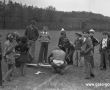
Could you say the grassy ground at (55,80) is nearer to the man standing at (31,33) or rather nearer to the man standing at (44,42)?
the man standing at (44,42)

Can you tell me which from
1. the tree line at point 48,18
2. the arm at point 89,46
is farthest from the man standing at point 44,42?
the tree line at point 48,18

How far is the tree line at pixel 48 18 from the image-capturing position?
2805 centimetres

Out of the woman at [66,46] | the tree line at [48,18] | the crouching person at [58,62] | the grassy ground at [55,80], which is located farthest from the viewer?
the tree line at [48,18]

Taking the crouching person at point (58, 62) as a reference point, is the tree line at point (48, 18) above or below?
above

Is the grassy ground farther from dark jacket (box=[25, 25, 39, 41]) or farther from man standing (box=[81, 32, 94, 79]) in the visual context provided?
dark jacket (box=[25, 25, 39, 41])

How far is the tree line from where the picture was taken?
28.0m

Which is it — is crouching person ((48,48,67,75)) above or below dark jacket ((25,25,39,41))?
below

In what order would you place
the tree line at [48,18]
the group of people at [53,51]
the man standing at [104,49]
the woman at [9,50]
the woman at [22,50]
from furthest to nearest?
1. the tree line at [48,18]
2. the man standing at [104,49]
3. the woman at [22,50]
4. the group of people at [53,51]
5. the woman at [9,50]

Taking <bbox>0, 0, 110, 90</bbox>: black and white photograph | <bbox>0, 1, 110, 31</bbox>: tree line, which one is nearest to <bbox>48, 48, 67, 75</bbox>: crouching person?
<bbox>0, 0, 110, 90</bbox>: black and white photograph

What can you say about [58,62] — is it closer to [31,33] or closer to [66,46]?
[66,46]

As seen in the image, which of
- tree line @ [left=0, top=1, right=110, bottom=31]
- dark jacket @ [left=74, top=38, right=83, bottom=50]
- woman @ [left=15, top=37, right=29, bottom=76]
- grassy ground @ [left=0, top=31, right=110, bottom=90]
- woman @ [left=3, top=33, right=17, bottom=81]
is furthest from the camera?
tree line @ [left=0, top=1, right=110, bottom=31]

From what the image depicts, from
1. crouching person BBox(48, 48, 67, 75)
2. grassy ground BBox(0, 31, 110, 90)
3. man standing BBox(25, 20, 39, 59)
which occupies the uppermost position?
man standing BBox(25, 20, 39, 59)


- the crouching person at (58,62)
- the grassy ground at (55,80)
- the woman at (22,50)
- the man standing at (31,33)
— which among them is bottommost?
the grassy ground at (55,80)

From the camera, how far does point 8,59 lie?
8344 millimetres
